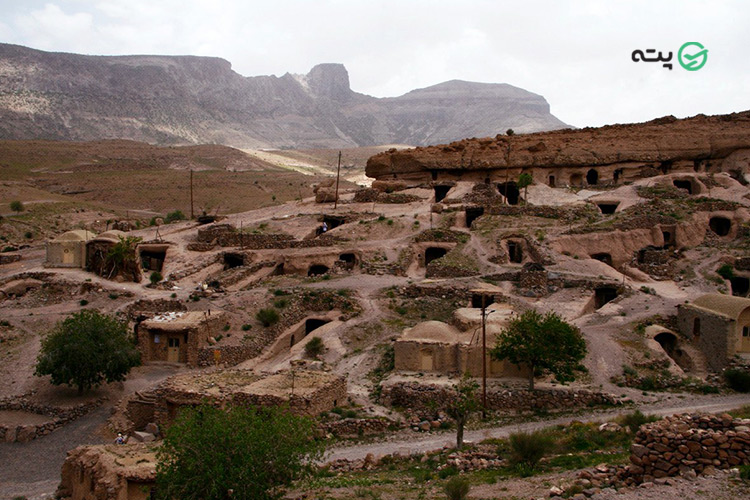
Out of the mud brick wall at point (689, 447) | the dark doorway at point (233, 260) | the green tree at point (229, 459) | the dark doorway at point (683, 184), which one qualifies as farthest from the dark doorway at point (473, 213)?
the mud brick wall at point (689, 447)

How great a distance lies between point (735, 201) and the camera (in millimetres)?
37844

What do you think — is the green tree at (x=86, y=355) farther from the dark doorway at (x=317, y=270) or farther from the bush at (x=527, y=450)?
the bush at (x=527, y=450)

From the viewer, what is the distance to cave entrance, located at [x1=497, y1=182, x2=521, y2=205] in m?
43.2

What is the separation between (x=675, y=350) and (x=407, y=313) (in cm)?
971

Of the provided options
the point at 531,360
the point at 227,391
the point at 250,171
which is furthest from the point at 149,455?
the point at 250,171

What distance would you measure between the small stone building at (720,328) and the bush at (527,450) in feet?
37.0

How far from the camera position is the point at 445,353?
72.8ft

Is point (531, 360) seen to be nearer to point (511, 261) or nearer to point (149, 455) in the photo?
point (149, 455)

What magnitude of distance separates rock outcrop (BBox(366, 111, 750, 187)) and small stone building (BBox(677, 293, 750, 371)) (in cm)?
2249

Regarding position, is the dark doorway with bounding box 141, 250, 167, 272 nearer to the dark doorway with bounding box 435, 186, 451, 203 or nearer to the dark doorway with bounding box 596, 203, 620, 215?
the dark doorway with bounding box 435, 186, 451, 203

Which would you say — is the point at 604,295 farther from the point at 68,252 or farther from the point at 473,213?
the point at 68,252

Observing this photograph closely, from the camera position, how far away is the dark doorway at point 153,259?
37.0m

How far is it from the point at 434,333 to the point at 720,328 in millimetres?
9221

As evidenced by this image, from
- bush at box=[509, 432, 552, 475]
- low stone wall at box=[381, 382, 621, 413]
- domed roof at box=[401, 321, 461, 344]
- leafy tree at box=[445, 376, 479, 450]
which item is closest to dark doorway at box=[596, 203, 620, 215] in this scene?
domed roof at box=[401, 321, 461, 344]
